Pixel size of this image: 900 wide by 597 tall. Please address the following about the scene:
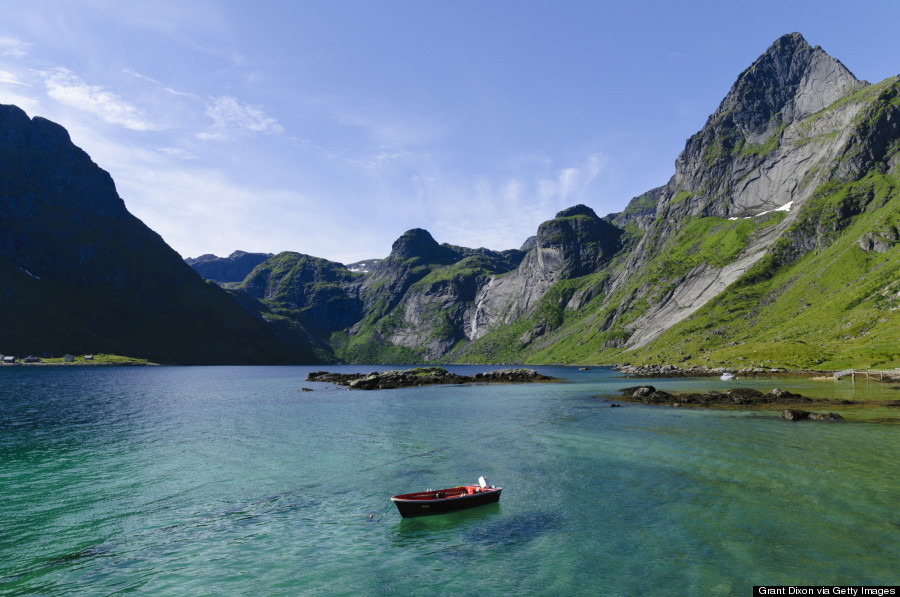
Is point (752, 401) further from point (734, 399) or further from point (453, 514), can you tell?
point (453, 514)

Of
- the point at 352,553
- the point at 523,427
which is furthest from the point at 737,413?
the point at 352,553

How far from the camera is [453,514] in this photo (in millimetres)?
31516

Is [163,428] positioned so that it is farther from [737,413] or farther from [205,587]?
[737,413]

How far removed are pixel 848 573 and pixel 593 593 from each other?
12.0 metres

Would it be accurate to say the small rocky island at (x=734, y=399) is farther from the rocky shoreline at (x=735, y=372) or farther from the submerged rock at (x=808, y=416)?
the rocky shoreline at (x=735, y=372)

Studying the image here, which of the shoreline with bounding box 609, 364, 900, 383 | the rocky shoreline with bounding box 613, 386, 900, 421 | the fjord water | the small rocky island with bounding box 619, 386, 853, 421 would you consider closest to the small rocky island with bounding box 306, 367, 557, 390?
the shoreline with bounding box 609, 364, 900, 383

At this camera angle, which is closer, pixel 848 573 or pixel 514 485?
pixel 848 573

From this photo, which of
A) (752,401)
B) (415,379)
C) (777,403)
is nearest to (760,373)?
(752,401)

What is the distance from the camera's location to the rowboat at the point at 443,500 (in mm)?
29562

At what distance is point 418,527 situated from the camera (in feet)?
94.8

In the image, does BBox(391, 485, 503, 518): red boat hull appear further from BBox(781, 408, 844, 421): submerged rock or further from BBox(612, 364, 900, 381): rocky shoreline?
BBox(612, 364, 900, 381): rocky shoreline

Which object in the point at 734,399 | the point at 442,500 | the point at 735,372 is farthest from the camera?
the point at 735,372

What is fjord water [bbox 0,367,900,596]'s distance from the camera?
2164 centimetres

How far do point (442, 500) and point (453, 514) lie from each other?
2.34 metres
